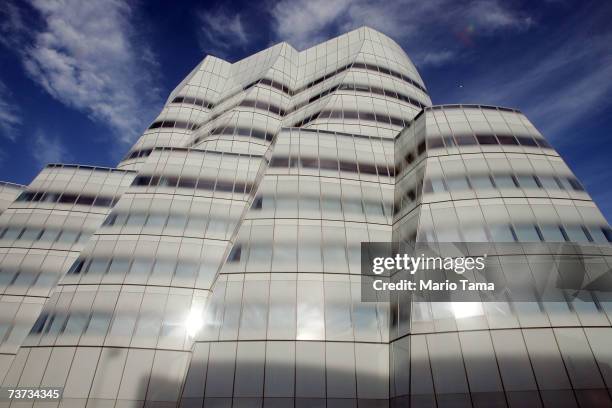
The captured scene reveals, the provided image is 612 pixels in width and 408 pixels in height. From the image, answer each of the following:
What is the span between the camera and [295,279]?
2036cm

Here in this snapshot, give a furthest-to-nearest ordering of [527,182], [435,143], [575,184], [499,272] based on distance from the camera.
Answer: [435,143], [575,184], [527,182], [499,272]

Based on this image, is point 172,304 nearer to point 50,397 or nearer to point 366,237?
point 50,397

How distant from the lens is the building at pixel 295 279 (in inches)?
623

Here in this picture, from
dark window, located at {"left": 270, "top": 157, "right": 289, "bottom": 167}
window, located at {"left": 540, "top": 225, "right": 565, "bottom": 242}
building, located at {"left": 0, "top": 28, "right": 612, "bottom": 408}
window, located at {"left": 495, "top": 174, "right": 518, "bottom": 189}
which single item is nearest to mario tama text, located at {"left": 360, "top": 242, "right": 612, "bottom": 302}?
window, located at {"left": 540, "top": 225, "right": 565, "bottom": 242}

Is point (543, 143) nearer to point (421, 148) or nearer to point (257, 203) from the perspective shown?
point (421, 148)

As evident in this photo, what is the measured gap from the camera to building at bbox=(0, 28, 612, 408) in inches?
623

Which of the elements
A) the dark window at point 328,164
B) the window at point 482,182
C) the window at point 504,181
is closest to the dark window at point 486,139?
the window at point 504,181

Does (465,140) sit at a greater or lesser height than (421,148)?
lesser

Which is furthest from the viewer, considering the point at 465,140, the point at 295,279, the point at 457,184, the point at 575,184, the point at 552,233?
the point at 465,140

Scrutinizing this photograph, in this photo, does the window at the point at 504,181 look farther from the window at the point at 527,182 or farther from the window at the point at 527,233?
the window at the point at 527,233

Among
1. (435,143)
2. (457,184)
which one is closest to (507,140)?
(435,143)

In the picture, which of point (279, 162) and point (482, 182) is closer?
point (482, 182)

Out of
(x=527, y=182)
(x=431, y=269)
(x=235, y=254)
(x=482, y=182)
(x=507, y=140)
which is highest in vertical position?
(x=507, y=140)

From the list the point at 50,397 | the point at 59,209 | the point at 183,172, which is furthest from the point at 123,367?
the point at 59,209
